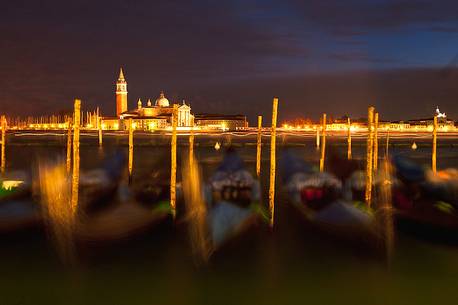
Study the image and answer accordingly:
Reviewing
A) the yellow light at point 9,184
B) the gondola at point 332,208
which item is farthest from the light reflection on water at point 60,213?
the gondola at point 332,208

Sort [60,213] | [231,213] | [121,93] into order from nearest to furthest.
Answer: [231,213], [60,213], [121,93]

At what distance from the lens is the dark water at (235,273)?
25.8ft

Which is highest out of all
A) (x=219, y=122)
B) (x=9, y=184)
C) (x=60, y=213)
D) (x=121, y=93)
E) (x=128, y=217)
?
(x=121, y=93)

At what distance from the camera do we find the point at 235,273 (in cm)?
870

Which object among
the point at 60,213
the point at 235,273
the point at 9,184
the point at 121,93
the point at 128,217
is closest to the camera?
the point at 235,273

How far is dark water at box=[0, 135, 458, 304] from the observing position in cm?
788

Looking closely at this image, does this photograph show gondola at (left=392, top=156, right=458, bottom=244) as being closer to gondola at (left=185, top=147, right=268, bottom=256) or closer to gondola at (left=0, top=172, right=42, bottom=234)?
gondola at (left=185, top=147, right=268, bottom=256)

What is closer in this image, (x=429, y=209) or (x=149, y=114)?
(x=429, y=209)

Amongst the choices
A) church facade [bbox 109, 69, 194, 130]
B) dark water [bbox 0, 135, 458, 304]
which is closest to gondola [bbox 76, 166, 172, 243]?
dark water [bbox 0, 135, 458, 304]

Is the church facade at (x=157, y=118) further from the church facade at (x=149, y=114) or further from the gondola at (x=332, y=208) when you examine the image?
the gondola at (x=332, y=208)

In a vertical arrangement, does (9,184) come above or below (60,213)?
above

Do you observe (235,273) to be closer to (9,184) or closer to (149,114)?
(9,184)

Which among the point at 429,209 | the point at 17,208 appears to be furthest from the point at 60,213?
the point at 429,209

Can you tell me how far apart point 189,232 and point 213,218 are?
0.71 meters
